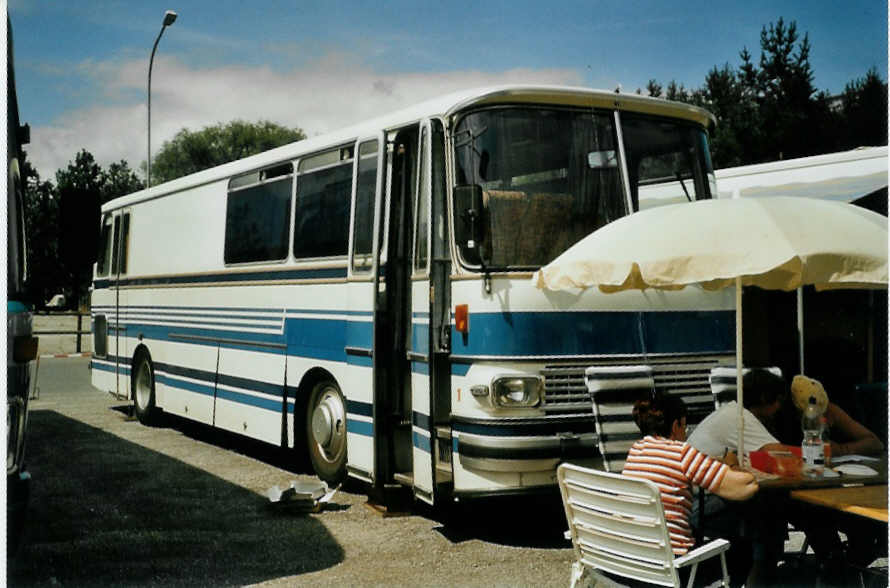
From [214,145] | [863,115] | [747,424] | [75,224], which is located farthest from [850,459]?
[214,145]

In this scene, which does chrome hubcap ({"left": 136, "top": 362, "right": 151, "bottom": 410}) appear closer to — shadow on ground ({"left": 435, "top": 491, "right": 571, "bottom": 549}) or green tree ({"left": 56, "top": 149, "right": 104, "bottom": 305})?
green tree ({"left": 56, "top": 149, "right": 104, "bottom": 305})

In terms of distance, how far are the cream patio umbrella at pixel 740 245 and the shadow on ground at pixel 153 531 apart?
2804 millimetres

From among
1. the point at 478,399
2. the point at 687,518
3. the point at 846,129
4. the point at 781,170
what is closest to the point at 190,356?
the point at 478,399

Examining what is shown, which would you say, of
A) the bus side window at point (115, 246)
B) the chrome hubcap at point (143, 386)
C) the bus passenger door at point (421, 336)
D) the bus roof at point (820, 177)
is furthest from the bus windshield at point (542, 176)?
the bus side window at point (115, 246)

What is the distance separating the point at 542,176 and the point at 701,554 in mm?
3342

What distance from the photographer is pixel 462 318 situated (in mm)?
7129

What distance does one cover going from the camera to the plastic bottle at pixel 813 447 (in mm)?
5441

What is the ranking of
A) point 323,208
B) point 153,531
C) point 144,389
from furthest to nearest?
point 144,389 < point 323,208 < point 153,531

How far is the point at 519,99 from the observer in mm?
7289

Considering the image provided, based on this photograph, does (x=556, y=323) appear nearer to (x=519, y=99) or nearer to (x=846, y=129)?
(x=519, y=99)

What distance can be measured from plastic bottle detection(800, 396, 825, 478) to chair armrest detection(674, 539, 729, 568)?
93cm

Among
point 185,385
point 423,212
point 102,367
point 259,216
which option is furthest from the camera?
point 102,367

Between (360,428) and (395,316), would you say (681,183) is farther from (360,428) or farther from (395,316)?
(360,428)

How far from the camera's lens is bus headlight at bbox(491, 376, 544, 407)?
6.89 m
